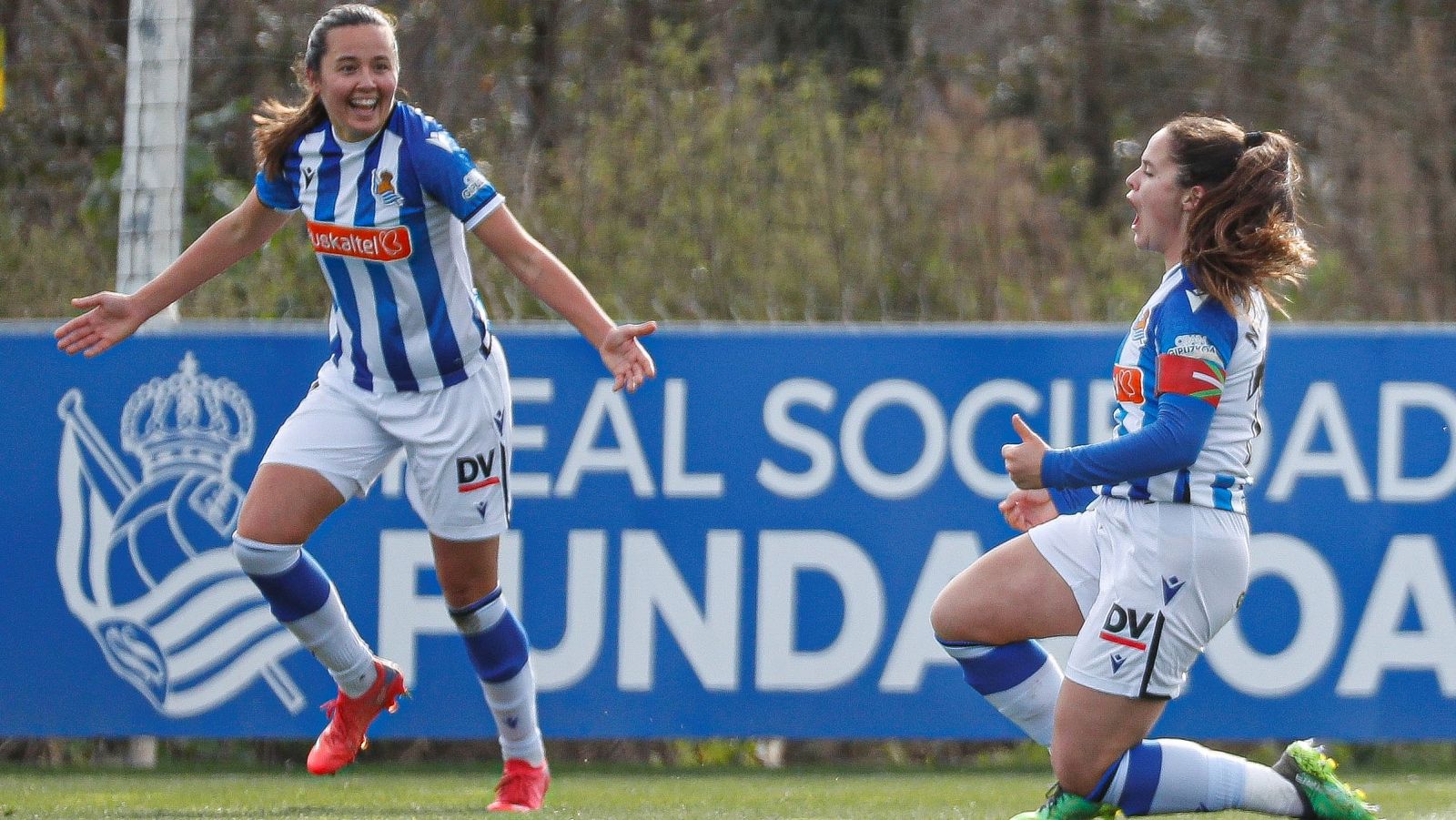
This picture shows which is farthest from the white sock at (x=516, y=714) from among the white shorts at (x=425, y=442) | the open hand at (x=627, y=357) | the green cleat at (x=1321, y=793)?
the green cleat at (x=1321, y=793)

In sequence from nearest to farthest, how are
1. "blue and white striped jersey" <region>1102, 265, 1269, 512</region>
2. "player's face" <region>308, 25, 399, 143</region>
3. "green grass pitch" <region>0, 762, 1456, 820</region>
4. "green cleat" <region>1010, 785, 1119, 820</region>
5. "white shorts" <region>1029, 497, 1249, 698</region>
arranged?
"blue and white striped jersey" <region>1102, 265, 1269, 512</region> → "white shorts" <region>1029, 497, 1249, 698</region> → "green cleat" <region>1010, 785, 1119, 820</region> → "player's face" <region>308, 25, 399, 143</region> → "green grass pitch" <region>0, 762, 1456, 820</region>

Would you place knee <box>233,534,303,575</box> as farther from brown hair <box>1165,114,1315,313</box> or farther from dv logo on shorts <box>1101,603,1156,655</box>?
brown hair <box>1165,114,1315,313</box>

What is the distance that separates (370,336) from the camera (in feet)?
15.0

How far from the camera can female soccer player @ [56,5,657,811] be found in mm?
4453

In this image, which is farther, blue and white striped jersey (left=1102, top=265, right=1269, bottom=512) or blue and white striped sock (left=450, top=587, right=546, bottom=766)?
blue and white striped sock (left=450, top=587, right=546, bottom=766)

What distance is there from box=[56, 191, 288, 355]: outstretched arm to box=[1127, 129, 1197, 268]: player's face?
7.10 ft

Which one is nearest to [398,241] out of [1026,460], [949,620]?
[949,620]

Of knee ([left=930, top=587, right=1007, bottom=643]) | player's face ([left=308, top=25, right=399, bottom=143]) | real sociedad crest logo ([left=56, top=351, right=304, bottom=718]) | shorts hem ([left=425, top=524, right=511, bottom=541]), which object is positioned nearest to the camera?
knee ([left=930, top=587, right=1007, bottom=643])

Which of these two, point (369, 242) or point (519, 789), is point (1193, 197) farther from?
point (519, 789)

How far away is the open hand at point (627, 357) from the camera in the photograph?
13.3ft

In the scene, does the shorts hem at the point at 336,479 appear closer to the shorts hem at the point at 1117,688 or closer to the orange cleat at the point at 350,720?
the orange cleat at the point at 350,720

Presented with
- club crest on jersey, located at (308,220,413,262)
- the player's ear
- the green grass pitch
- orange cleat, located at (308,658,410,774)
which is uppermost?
the player's ear

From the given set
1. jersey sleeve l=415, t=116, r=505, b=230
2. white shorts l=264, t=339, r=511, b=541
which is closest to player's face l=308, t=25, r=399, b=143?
jersey sleeve l=415, t=116, r=505, b=230

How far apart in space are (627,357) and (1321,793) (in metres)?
1.66
